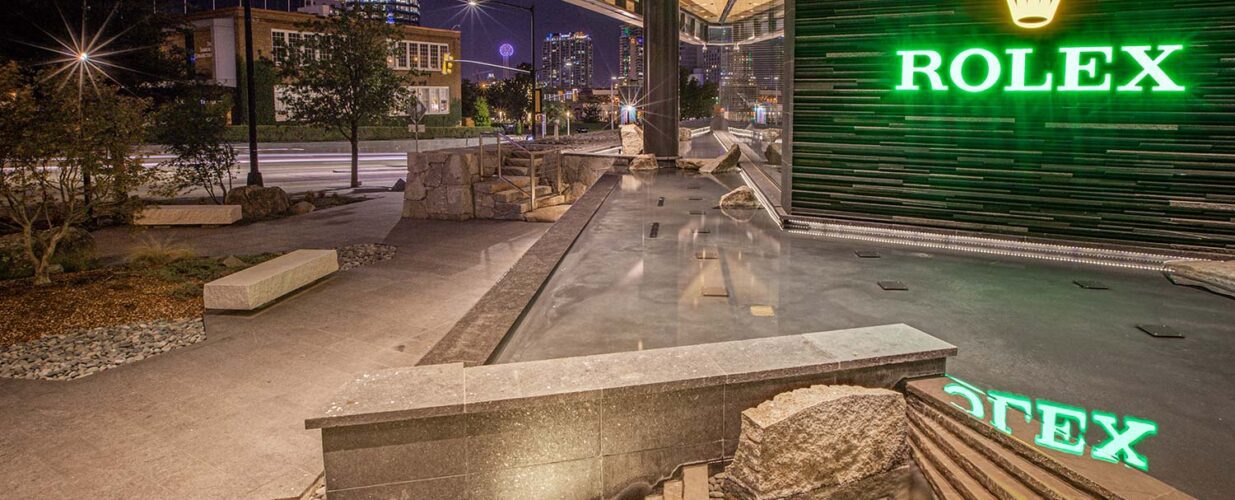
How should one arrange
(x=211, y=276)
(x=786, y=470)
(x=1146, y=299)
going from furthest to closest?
(x=211, y=276)
(x=1146, y=299)
(x=786, y=470)

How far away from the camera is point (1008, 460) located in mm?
3531

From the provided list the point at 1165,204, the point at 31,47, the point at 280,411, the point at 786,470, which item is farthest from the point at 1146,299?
the point at 31,47

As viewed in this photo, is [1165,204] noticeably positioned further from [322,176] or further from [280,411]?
[322,176]

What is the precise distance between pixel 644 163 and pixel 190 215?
10.2 meters

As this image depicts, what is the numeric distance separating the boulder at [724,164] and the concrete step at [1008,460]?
14.2 meters

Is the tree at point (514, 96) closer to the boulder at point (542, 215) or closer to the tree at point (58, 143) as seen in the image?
the boulder at point (542, 215)

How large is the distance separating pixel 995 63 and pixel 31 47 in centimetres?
1717

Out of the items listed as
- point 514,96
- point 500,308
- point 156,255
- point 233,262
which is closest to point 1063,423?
point 500,308

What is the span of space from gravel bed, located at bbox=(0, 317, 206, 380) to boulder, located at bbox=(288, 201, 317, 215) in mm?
9710

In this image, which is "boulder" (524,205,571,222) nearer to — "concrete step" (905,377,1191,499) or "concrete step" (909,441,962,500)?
"concrete step" (909,441,962,500)

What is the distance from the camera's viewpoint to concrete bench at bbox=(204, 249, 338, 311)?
8.26 meters

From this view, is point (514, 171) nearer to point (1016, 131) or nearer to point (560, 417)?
point (1016, 131)

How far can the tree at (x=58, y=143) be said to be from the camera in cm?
891

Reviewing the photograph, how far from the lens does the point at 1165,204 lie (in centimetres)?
775
